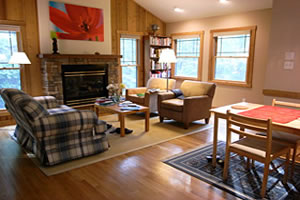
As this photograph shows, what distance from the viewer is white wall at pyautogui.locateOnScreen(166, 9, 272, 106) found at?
18.0ft

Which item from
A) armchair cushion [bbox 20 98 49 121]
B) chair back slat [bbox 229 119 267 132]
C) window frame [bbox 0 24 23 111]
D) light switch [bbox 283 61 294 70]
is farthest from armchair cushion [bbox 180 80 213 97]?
window frame [bbox 0 24 23 111]

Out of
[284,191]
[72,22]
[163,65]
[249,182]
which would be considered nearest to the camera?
[284,191]

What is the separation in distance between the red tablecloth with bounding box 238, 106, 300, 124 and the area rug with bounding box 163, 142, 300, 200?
0.71 metres

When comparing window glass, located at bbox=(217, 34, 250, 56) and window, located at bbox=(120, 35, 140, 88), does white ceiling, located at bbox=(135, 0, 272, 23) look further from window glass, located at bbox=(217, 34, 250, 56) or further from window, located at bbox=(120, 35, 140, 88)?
window, located at bbox=(120, 35, 140, 88)

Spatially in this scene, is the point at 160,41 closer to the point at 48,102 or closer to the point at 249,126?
the point at 48,102

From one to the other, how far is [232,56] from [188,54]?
142cm

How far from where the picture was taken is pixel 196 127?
4.82 meters

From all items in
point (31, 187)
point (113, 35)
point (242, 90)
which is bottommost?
point (31, 187)

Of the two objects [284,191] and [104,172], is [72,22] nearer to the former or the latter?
[104,172]

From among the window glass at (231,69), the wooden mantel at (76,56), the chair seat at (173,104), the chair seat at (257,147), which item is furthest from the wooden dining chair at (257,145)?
the wooden mantel at (76,56)

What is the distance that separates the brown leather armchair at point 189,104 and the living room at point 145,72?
23 cm

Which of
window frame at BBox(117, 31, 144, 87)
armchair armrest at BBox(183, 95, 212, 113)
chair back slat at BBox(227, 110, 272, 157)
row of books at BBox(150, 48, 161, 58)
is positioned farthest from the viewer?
row of books at BBox(150, 48, 161, 58)

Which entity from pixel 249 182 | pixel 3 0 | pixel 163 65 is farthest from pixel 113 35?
pixel 249 182

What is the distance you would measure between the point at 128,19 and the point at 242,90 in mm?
3549
